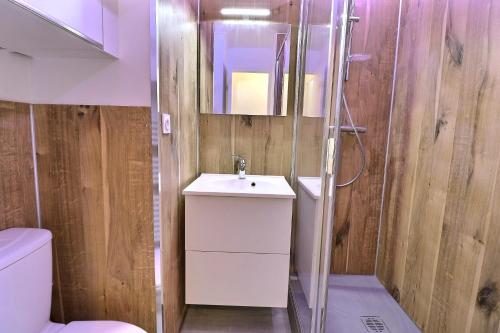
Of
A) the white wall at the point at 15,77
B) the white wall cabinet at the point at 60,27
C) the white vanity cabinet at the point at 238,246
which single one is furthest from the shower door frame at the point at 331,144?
the white wall at the point at 15,77

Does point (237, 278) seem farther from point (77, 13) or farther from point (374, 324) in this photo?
point (77, 13)

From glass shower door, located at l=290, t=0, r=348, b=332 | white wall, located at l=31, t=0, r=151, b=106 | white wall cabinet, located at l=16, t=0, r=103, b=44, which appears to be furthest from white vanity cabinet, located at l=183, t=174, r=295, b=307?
white wall cabinet, located at l=16, t=0, r=103, b=44

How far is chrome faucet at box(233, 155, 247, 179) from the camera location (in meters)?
1.79

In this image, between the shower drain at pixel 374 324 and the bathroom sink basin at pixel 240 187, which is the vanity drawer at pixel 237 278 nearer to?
the bathroom sink basin at pixel 240 187

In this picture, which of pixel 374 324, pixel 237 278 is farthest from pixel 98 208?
pixel 374 324

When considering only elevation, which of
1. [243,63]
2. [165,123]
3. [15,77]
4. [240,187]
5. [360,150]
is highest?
[243,63]

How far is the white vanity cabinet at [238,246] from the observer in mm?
1385

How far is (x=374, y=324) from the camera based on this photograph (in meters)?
1.55

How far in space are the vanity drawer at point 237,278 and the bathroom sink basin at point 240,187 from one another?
345 millimetres

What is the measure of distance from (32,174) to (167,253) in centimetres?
65

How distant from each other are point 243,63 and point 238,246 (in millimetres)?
1234

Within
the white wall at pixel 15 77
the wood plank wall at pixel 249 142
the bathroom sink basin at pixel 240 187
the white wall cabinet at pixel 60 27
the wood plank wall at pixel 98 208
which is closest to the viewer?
the white wall cabinet at pixel 60 27

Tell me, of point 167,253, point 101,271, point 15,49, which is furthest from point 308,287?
point 15,49

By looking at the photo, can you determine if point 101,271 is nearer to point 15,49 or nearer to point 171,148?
point 171,148
